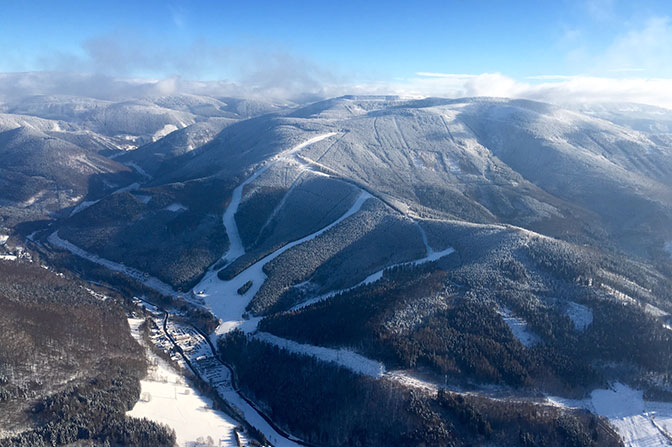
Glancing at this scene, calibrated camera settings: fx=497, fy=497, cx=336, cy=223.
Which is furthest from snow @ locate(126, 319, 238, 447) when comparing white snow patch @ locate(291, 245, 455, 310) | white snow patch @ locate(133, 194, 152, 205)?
white snow patch @ locate(133, 194, 152, 205)

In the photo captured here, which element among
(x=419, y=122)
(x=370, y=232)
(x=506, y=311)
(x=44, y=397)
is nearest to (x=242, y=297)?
(x=370, y=232)

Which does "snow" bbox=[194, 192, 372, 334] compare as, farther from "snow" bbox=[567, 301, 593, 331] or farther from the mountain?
"snow" bbox=[567, 301, 593, 331]

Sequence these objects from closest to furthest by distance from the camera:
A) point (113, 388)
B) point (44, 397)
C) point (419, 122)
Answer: point (44, 397)
point (113, 388)
point (419, 122)

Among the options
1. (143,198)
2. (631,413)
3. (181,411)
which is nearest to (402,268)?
(631,413)

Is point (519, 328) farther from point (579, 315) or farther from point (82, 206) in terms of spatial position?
point (82, 206)

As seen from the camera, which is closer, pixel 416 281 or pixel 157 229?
pixel 416 281

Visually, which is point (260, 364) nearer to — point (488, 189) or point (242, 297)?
point (242, 297)

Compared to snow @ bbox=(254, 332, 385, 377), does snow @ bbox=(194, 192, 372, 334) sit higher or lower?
lower
